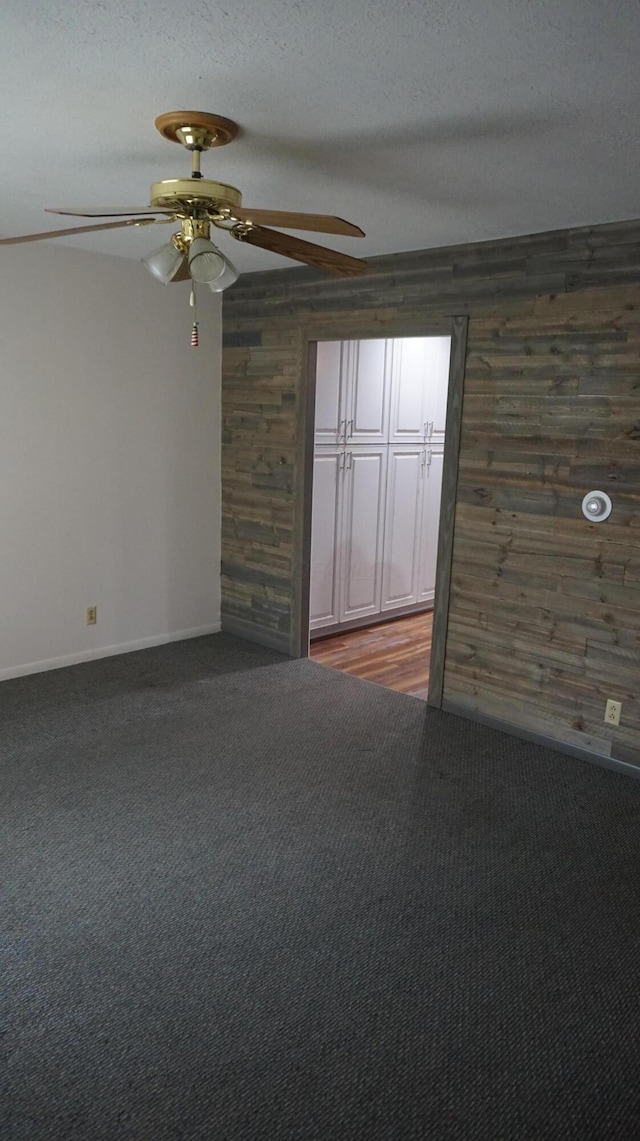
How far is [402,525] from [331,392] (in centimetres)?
118

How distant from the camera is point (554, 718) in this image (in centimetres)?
365

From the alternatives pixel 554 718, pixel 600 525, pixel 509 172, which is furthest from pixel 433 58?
pixel 554 718

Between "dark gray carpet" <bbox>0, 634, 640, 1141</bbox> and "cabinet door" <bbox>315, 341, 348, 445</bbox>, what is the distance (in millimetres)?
1936

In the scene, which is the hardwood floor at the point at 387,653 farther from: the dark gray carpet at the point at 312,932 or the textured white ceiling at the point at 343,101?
the textured white ceiling at the point at 343,101

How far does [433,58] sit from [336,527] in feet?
11.6

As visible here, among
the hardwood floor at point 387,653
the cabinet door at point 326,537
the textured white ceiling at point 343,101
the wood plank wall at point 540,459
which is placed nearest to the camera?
the textured white ceiling at point 343,101

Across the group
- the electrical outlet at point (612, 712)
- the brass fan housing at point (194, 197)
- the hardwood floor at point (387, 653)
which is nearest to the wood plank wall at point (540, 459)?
the electrical outlet at point (612, 712)

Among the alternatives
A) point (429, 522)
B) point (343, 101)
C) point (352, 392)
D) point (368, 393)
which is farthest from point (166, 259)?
point (429, 522)

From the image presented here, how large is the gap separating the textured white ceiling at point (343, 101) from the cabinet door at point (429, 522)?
2.75 metres

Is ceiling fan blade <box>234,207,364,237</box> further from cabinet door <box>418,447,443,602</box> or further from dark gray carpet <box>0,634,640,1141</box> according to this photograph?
cabinet door <box>418,447,443,602</box>

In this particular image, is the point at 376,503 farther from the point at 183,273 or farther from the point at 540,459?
the point at 183,273

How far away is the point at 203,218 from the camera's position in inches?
84.5

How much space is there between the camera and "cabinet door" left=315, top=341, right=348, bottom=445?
4.88m

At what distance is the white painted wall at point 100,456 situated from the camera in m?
4.15
